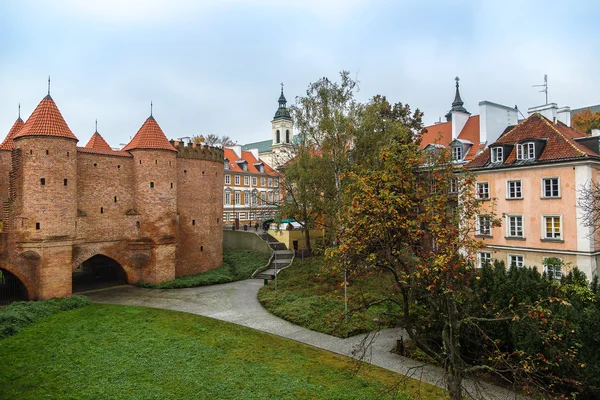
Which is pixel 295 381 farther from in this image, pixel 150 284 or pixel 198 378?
pixel 150 284

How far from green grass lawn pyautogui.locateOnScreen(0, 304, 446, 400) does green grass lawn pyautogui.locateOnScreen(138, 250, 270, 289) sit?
27.0 ft

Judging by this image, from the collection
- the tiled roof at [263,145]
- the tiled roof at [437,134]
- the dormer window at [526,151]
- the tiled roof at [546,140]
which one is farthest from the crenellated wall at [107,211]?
the tiled roof at [263,145]

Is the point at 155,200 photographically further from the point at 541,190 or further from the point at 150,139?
the point at 541,190

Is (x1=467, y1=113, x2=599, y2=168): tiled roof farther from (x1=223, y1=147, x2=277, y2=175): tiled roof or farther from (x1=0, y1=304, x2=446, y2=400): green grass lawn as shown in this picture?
(x1=223, y1=147, x2=277, y2=175): tiled roof

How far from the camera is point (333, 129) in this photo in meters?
25.9

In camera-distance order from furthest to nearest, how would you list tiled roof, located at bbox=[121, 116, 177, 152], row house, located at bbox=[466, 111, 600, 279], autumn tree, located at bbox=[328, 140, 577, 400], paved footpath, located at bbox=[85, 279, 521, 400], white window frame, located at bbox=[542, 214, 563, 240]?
tiled roof, located at bbox=[121, 116, 177, 152] → white window frame, located at bbox=[542, 214, 563, 240] → row house, located at bbox=[466, 111, 600, 279] → paved footpath, located at bbox=[85, 279, 521, 400] → autumn tree, located at bbox=[328, 140, 577, 400]

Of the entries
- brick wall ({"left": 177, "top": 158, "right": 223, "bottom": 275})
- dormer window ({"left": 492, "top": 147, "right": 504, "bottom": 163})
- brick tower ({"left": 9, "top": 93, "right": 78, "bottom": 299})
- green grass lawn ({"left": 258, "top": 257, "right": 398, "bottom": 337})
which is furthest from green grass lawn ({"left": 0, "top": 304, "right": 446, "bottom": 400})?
dormer window ({"left": 492, "top": 147, "right": 504, "bottom": 163})

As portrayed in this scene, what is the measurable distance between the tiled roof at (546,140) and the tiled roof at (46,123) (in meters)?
24.0

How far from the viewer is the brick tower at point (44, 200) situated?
21.8 meters

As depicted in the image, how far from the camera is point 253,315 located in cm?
2003

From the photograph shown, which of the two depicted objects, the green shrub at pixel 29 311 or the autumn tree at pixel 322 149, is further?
the autumn tree at pixel 322 149

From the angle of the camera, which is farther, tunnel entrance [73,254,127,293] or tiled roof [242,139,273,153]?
tiled roof [242,139,273,153]

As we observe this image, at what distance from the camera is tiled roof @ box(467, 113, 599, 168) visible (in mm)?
22438

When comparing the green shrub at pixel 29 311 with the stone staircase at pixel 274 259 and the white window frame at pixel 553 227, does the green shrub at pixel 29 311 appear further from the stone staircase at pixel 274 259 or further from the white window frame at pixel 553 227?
the white window frame at pixel 553 227
